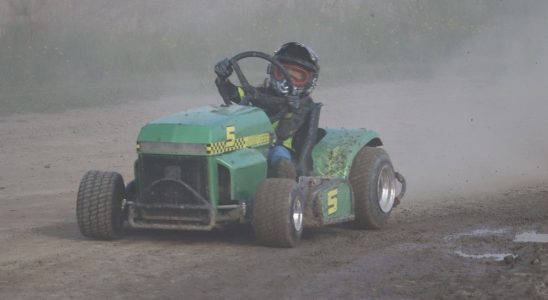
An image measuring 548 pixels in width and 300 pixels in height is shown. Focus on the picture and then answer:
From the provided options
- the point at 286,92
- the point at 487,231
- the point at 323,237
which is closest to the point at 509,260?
the point at 487,231

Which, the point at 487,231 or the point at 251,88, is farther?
the point at 251,88

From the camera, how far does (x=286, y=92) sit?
1276 cm

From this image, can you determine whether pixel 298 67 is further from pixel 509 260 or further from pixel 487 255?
pixel 509 260

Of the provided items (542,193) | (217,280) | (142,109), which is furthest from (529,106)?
(217,280)

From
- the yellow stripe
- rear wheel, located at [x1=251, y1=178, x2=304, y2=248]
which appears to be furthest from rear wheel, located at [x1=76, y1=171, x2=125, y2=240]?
rear wheel, located at [x1=251, y1=178, x2=304, y2=248]

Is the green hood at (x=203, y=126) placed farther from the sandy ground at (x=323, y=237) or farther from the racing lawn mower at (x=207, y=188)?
the sandy ground at (x=323, y=237)

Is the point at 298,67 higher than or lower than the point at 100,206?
higher

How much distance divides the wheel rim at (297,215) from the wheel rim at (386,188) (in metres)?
1.73

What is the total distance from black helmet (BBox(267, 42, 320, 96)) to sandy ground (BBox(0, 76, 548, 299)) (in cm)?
147

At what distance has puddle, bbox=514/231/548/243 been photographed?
38.5 ft

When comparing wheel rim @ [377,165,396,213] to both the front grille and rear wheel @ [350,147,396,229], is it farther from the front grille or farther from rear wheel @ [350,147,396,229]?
the front grille

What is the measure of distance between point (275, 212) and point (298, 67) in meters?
2.43

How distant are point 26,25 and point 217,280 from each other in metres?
18.5

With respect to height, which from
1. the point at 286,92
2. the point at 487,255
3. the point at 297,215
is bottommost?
the point at 487,255
